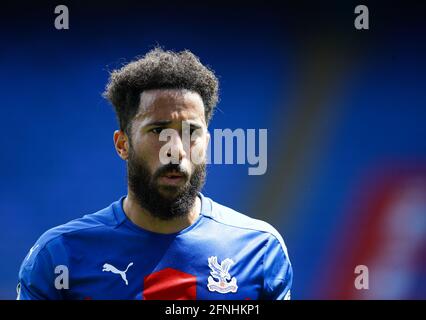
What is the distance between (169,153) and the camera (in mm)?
2916

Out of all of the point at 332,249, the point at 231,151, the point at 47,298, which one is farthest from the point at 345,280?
the point at 47,298

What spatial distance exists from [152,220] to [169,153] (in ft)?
1.30

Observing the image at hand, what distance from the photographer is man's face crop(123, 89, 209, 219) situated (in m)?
2.96

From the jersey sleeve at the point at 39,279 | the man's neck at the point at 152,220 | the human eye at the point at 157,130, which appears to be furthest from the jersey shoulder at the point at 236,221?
the jersey sleeve at the point at 39,279

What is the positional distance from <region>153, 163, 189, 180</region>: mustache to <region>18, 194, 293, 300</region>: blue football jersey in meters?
0.31

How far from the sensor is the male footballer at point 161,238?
294 cm

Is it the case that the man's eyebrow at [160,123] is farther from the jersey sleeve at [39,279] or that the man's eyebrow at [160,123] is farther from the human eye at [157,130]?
the jersey sleeve at [39,279]

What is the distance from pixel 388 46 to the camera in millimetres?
5176

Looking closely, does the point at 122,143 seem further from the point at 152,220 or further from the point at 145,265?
the point at 145,265

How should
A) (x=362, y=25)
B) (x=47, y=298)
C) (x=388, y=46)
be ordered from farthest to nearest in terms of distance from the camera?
1. (x=388, y=46)
2. (x=362, y=25)
3. (x=47, y=298)

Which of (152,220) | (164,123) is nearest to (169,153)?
(164,123)

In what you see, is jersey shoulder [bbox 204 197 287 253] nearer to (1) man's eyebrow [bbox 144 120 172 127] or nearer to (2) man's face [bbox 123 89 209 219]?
(2) man's face [bbox 123 89 209 219]

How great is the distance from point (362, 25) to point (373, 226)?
67.3 inches
